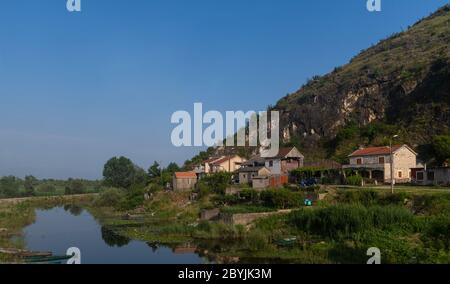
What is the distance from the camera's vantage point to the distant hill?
5953 cm

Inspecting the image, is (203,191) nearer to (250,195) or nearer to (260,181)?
(260,181)

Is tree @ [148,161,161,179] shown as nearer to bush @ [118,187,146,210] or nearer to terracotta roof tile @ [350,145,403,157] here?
bush @ [118,187,146,210]

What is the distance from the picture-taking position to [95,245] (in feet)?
123

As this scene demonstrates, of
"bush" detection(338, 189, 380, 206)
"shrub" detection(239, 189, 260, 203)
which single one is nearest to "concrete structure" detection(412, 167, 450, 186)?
"bush" detection(338, 189, 380, 206)

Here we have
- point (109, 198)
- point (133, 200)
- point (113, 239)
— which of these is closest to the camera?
point (113, 239)

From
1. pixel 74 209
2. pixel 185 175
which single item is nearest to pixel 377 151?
pixel 185 175

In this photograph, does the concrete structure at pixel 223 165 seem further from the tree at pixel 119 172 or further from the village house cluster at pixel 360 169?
the tree at pixel 119 172

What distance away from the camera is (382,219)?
28281 mm

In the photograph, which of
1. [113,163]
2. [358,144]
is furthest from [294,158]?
[113,163]

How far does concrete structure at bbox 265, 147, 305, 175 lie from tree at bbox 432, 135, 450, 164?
16.0 metres

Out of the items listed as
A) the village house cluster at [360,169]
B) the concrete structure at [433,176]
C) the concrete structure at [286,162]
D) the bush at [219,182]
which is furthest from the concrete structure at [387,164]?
the bush at [219,182]

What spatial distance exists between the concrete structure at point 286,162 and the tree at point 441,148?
52.6 ft

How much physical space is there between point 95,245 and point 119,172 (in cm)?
7090
